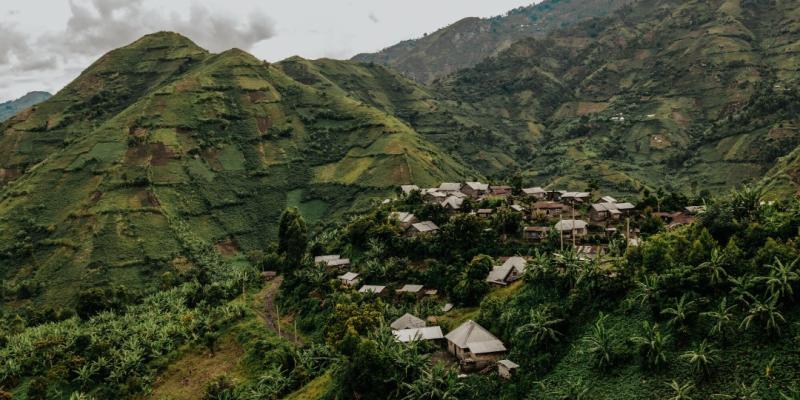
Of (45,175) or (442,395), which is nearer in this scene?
(442,395)

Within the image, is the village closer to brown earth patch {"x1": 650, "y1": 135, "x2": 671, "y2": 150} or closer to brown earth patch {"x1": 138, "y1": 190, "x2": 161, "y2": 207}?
brown earth patch {"x1": 138, "y1": 190, "x2": 161, "y2": 207}

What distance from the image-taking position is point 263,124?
162125 millimetres

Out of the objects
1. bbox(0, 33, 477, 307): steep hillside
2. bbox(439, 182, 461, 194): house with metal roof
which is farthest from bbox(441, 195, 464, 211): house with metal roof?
bbox(0, 33, 477, 307): steep hillside

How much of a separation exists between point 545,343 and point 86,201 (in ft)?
367

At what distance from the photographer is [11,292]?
316 ft

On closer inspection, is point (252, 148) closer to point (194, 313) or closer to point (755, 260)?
point (194, 313)

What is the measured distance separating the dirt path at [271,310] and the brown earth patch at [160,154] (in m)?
70.5

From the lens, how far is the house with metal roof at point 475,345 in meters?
40.8

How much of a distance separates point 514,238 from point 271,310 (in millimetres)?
31568

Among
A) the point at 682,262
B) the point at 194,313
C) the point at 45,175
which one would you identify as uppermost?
the point at 45,175

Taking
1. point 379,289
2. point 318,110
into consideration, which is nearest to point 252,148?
point 318,110

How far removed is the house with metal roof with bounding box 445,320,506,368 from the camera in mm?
40844

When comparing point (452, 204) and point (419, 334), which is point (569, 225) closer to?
point (452, 204)

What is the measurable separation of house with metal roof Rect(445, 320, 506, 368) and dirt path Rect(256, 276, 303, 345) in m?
21.2
